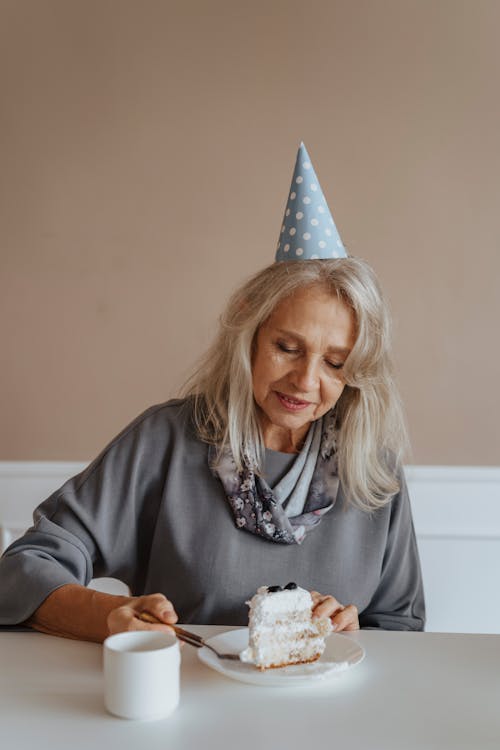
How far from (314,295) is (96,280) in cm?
101

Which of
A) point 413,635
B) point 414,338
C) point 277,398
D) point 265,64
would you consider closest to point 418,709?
point 413,635

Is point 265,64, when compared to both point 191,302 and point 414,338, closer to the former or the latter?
point 191,302

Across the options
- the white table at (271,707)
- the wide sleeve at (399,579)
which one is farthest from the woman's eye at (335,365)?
the white table at (271,707)

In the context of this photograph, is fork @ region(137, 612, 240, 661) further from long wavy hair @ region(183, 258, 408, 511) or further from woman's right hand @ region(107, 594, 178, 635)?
long wavy hair @ region(183, 258, 408, 511)

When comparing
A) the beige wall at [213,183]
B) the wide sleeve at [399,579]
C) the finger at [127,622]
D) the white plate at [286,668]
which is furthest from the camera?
the beige wall at [213,183]

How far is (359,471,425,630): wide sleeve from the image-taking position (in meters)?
1.68

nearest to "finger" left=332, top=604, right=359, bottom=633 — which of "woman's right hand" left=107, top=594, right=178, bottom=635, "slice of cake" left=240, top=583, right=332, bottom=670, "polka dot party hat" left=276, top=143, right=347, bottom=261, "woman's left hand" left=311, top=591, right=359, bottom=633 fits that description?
"woman's left hand" left=311, top=591, right=359, bottom=633

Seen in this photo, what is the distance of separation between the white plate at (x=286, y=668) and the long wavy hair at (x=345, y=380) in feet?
1.45

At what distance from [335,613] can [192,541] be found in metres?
0.34

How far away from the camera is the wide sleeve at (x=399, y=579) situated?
1683 mm

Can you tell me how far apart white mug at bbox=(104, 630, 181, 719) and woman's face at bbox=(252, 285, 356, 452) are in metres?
0.71

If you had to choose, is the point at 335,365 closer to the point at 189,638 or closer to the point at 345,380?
the point at 345,380

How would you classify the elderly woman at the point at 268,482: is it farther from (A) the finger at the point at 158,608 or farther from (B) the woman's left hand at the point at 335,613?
(A) the finger at the point at 158,608

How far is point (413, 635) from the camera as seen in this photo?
4.39 ft
